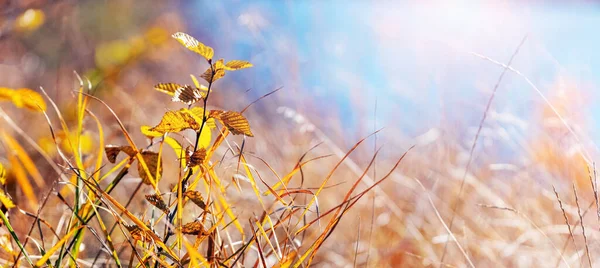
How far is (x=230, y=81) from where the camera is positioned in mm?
4672

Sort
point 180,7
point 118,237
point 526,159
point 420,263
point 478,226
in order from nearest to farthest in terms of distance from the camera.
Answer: point 420,263 < point 118,237 < point 478,226 < point 526,159 < point 180,7

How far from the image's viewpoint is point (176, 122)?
1.65 feet

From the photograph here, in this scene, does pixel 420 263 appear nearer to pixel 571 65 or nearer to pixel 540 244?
pixel 540 244

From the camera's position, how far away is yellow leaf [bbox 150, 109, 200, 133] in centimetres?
49


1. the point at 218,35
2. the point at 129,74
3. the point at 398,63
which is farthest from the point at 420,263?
the point at 218,35

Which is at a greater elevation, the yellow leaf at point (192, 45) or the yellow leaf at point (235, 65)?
the yellow leaf at point (192, 45)

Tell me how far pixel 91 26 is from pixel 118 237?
390cm

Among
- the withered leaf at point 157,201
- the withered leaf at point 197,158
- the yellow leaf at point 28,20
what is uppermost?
the yellow leaf at point 28,20

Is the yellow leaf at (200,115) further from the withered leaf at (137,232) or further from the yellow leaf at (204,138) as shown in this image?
the withered leaf at (137,232)

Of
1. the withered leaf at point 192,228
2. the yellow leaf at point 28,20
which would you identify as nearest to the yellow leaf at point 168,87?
the withered leaf at point 192,228

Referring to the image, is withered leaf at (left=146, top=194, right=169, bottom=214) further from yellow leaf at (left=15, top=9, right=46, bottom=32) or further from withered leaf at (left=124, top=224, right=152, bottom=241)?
yellow leaf at (left=15, top=9, right=46, bottom=32)

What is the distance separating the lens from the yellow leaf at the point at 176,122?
49 centimetres

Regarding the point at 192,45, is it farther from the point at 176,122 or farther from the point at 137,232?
the point at 137,232

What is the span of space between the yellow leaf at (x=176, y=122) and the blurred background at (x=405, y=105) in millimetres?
200
